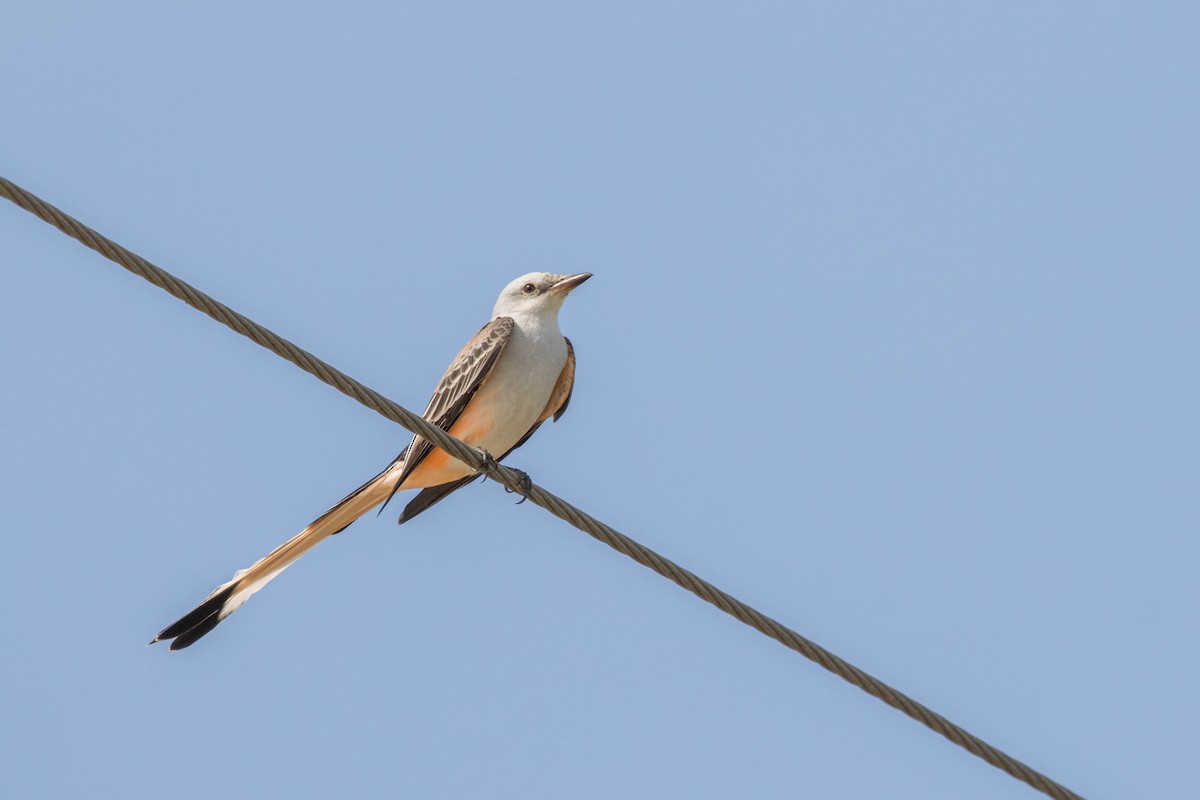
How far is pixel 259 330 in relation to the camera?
4523 mm

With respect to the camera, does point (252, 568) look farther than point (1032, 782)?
Yes

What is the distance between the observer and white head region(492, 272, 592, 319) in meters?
8.00

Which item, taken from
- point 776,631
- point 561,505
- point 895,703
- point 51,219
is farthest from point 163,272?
point 895,703

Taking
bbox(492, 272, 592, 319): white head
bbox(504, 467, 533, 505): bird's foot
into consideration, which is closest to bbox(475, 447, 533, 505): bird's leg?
bbox(504, 467, 533, 505): bird's foot

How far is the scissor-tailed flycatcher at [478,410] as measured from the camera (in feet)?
23.6

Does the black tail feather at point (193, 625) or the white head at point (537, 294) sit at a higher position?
the white head at point (537, 294)

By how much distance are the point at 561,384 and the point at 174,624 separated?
232 cm

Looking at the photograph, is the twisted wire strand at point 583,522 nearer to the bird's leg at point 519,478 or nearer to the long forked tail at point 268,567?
the bird's leg at point 519,478

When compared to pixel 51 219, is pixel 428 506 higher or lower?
higher

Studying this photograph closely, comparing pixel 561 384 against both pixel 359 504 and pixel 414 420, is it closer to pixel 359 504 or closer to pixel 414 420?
pixel 359 504

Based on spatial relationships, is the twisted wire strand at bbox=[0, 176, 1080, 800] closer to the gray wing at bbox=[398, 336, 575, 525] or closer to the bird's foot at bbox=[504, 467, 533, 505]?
the bird's foot at bbox=[504, 467, 533, 505]

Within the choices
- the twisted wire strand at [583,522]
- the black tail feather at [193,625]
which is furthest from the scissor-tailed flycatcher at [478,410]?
the twisted wire strand at [583,522]

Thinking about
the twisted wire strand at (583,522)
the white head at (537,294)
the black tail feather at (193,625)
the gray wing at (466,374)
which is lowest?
the black tail feather at (193,625)

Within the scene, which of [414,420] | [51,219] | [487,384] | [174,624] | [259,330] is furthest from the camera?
[487,384]
